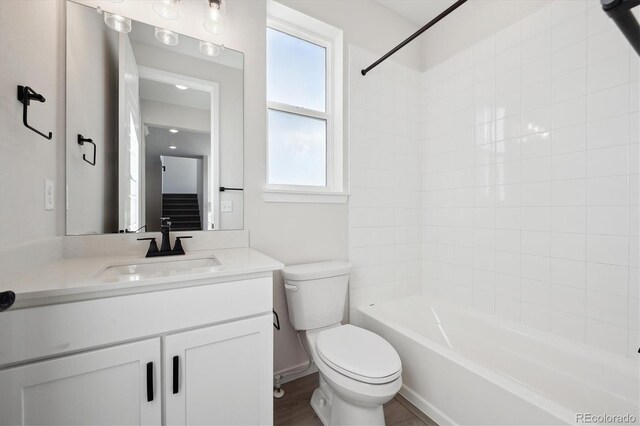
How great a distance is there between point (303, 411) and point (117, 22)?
2.23m

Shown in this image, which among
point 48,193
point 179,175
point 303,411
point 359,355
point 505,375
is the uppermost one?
point 179,175

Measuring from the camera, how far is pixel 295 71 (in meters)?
1.96

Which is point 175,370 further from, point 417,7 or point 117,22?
point 417,7

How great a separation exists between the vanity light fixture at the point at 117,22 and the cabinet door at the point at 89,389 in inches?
56.6

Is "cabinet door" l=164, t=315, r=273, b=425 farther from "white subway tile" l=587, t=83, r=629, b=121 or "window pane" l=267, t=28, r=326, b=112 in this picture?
"white subway tile" l=587, t=83, r=629, b=121

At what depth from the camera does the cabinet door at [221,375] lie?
2.95 feet

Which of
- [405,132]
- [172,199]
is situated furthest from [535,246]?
[172,199]

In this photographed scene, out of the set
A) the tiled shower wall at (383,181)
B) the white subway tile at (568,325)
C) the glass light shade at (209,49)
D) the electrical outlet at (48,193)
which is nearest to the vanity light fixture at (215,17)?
the glass light shade at (209,49)

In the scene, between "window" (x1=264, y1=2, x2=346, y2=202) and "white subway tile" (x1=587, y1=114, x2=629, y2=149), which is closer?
"white subway tile" (x1=587, y1=114, x2=629, y2=149)

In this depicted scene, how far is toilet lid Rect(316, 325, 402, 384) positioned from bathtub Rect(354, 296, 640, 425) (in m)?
0.27

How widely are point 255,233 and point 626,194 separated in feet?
6.29

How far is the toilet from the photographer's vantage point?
117 centimetres

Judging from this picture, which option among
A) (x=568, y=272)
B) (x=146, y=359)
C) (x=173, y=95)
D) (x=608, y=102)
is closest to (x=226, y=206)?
(x=173, y=95)

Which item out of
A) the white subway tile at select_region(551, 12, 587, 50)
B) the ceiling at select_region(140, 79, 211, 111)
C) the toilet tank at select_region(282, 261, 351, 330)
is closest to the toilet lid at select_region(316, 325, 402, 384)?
the toilet tank at select_region(282, 261, 351, 330)
